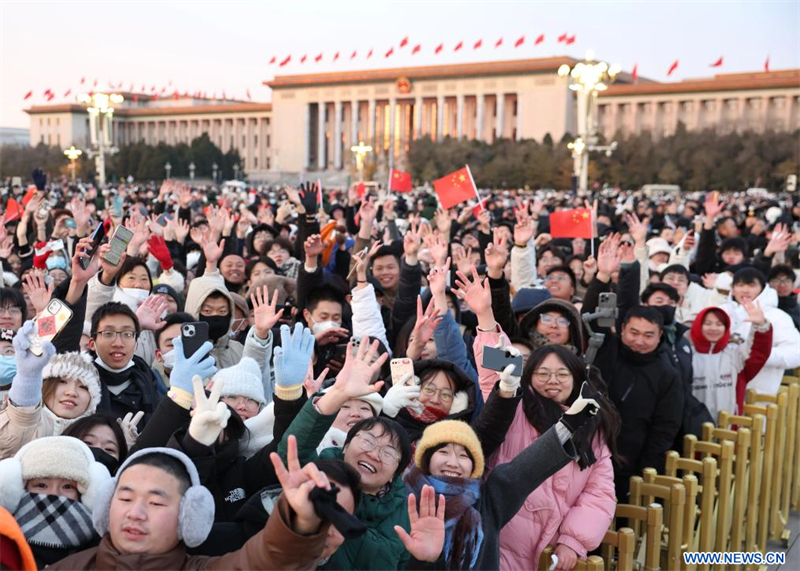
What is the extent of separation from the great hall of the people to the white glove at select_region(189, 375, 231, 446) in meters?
56.6

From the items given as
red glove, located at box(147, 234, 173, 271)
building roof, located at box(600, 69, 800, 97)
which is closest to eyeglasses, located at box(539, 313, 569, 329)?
red glove, located at box(147, 234, 173, 271)

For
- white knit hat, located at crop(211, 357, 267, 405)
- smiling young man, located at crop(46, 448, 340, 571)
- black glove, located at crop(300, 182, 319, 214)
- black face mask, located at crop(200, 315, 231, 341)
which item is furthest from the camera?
black glove, located at crop(300, 182, 319, 214)

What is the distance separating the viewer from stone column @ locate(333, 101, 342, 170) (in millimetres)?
79188

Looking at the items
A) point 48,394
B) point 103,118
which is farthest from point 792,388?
point 103,118

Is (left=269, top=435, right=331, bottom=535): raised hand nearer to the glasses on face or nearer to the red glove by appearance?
the glasses on face

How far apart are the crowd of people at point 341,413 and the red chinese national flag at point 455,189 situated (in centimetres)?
333

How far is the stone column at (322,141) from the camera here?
7956cm

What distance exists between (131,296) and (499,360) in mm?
3021

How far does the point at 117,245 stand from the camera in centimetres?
472

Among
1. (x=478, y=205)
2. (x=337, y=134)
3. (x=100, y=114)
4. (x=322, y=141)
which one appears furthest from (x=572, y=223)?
(x=322, y=141)

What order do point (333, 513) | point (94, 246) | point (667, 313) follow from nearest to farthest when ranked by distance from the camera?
point (333, 513)
point (94, 246)
point (667, 313)

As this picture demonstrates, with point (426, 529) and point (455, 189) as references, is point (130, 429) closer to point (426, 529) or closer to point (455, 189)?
point (426, 529)

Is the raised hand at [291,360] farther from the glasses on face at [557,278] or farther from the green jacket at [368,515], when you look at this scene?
the glasses on face at [557,278]

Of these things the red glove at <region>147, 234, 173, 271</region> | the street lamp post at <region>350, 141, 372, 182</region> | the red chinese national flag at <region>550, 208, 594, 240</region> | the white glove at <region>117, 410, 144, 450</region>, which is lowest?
the white glove at <region>117, 410, 144, 450</region>
